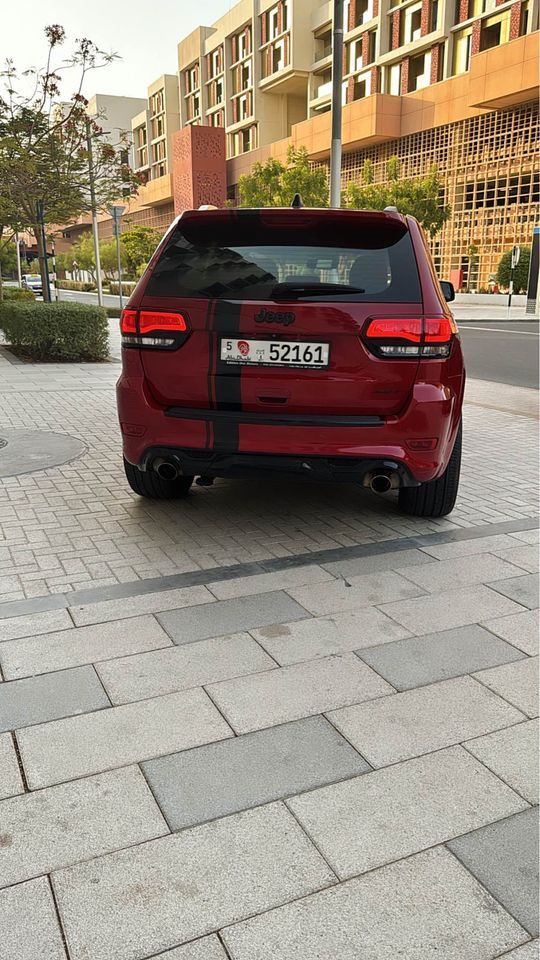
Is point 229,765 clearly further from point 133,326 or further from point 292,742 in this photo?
point 133,326

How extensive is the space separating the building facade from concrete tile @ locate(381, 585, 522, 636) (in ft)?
135

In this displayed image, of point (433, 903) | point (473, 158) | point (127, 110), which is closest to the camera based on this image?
point (433, 903)

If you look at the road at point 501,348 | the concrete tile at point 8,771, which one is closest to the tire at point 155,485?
the concrete tile at point 8,771

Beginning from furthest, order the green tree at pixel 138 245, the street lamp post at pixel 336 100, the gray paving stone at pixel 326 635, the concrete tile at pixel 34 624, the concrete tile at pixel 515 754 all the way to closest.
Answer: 1. the green tree at pixel 138 245
2. the street lamp post at pixel 336 100
3. the concrete tile at pixel 34 624
4. the gray paving stone at pixel 326 635
5. the concrete tile at pixel 515 754

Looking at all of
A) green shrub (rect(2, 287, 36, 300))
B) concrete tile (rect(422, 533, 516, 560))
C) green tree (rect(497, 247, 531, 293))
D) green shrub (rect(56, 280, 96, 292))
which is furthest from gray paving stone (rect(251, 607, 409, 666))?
green shrub (rect(56, 280, 96, 292))

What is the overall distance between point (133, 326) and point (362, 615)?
191cm

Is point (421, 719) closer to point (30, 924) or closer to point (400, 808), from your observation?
point (400, 808)

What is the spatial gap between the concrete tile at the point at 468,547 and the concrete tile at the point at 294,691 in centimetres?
140

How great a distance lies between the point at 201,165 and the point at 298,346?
70.0 meters

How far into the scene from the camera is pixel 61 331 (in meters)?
12.9

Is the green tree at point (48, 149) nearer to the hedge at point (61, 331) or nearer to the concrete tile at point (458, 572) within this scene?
the hedge at point (61, 331)

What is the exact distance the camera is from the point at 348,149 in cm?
5350

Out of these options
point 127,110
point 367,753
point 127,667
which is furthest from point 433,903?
point 127,110

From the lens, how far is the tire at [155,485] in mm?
4973
